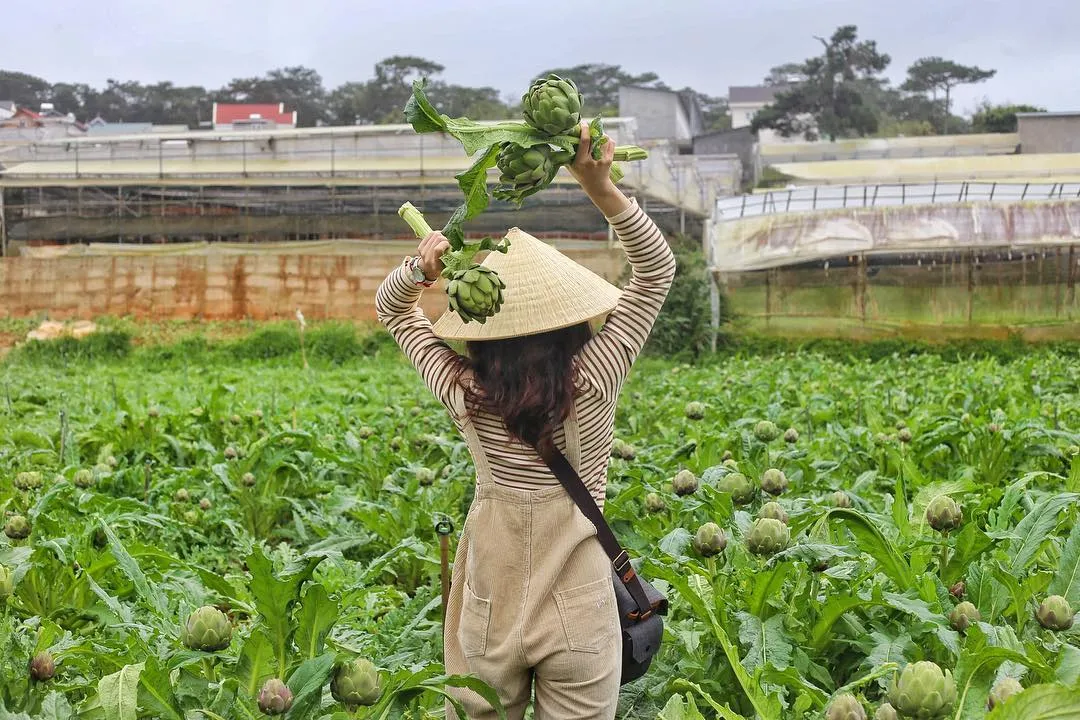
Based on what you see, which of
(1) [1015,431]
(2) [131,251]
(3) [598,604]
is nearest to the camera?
(3) [598,604]

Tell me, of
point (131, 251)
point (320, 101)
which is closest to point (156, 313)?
point (131, 251)

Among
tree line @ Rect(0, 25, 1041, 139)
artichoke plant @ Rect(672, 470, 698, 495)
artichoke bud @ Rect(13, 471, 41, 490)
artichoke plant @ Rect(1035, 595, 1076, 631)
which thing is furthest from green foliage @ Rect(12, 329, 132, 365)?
tree line @ Rect(0, 25, 1041, 139)

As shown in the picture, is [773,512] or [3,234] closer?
[773,512]

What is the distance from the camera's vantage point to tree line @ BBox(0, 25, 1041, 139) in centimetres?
4875

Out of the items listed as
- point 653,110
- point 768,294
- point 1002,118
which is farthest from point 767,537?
point 1002,118

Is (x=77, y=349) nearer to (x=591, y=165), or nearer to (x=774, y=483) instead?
(x=774, y=483)

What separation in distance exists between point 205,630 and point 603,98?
68.3m

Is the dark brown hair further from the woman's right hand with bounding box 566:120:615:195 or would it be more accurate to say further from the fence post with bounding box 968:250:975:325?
the fence post with bounding box 968:250:975:325

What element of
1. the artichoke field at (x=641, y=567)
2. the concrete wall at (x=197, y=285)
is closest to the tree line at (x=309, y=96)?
the concrete wall at (x=197, y=285)

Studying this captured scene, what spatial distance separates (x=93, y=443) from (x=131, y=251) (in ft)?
60.6

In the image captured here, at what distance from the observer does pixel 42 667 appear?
259cm

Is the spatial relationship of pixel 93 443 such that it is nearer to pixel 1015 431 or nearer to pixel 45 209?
pixel 1015 431

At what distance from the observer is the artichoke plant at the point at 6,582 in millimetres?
2867

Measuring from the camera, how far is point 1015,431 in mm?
5434
